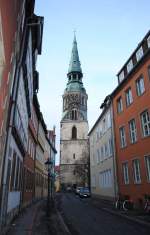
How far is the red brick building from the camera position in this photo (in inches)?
771

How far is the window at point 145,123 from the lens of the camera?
19.5 m

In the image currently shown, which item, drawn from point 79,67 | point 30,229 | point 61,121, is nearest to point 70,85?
point 79,67

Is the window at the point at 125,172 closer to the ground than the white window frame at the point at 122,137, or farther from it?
closer to the ground

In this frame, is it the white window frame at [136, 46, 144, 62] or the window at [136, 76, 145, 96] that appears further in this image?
the white window frame at [136, 46, 144, 62]

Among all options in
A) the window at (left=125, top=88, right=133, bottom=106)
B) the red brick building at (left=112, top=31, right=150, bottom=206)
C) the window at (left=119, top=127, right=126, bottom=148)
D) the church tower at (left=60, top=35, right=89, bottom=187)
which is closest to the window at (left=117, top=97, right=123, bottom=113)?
the red brick building at (left=112, top=31, right=150, bottom=206)

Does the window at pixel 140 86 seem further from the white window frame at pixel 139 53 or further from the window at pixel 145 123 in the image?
the white window frame at pixel 139 53

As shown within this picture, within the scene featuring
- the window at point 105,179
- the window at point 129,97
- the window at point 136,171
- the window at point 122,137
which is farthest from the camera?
the window at point 105,179

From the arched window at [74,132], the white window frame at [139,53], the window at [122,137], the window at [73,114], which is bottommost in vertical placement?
the window at [122,137]

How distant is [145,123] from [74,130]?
65448 mm

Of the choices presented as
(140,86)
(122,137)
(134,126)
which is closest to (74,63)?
(122,137)

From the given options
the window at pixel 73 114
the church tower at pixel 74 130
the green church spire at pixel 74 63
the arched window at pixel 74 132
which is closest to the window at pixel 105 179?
the church tower at pixel 74 130

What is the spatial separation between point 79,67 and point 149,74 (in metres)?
74.1

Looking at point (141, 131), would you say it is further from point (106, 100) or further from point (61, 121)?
point (61, 121)

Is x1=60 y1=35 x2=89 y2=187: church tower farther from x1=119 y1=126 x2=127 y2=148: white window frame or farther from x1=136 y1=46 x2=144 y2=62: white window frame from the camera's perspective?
x1=136 y1=46 x2=144 y2=62: white window frame
